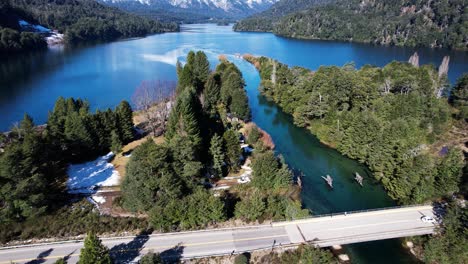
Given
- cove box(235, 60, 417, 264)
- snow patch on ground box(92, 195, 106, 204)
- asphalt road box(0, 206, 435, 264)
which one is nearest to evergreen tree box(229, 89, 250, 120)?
cove box(235, 60, 417, 264)

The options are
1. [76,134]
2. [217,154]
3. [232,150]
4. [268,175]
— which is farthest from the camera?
[76,134]

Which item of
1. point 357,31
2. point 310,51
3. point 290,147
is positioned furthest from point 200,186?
point 357,31

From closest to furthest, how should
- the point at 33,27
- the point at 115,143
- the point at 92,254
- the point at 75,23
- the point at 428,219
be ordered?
the point at 92,254, the point at 428,219, the point at 115,143, the point at 33,27, the point at 75,23

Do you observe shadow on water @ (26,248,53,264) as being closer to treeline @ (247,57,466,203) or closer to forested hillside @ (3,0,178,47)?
treeline @ (247,57,466,203)

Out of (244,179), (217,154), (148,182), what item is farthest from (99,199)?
(244,179)

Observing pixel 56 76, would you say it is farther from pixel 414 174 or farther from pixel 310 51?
pixel 310 51

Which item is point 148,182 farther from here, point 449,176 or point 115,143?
point 449,176

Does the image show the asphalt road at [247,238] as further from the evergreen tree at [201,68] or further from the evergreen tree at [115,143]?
the evergreen tree at [201,68]
